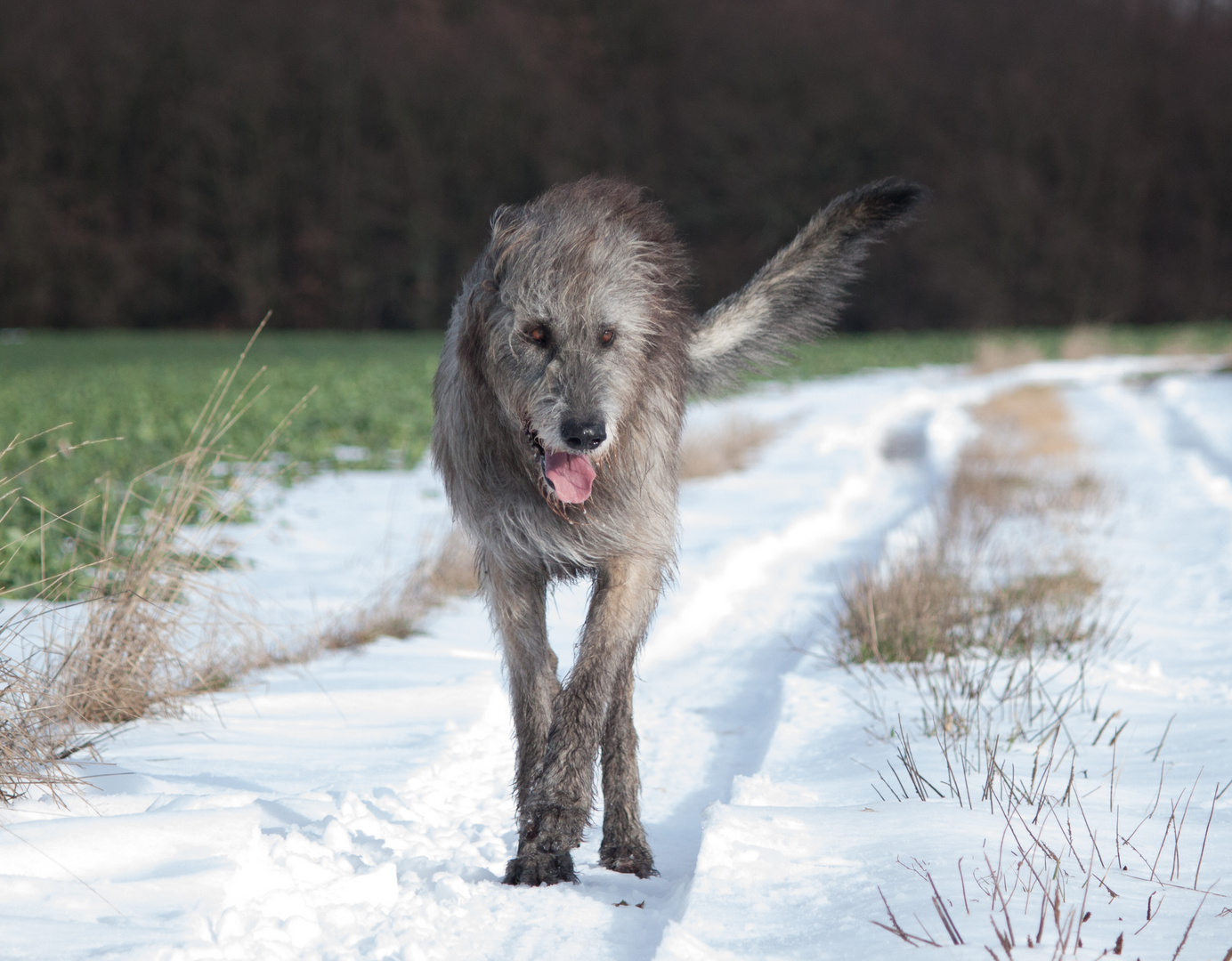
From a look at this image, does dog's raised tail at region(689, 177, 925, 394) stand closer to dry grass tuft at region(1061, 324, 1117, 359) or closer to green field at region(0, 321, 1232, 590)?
green field at region(0, 321, 1232, 590)

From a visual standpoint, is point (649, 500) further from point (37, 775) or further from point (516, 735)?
point (37, 775)

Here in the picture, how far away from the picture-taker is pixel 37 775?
10.2 feet

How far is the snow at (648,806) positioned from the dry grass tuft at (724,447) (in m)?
3.70

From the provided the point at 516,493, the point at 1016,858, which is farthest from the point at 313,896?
the point at 1016,858

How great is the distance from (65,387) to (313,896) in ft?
59.3

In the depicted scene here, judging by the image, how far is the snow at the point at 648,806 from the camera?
100 inches

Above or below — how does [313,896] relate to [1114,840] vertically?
below

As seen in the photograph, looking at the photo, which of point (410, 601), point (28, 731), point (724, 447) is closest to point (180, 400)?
point (724, 447)

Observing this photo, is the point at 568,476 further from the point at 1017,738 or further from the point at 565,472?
the point at 1017,738

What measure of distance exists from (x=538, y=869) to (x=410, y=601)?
122 inches

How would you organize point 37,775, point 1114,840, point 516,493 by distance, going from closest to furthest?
point 1114,840 → point 37,775 → point 516,493

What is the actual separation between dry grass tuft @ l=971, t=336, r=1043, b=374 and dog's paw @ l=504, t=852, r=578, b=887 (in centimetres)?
2385

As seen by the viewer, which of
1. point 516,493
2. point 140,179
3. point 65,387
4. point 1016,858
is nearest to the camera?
point 1016,858

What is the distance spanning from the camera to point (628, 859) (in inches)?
126
